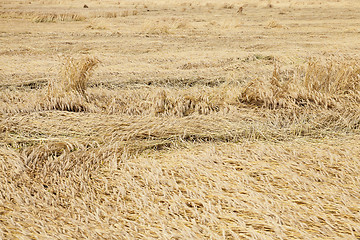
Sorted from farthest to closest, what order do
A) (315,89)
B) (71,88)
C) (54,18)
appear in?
(54,18) < (315,89) < (71,88)

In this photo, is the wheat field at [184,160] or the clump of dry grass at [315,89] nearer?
the wheat field at [184,160]

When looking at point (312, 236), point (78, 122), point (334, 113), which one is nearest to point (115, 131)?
point (78, 122)

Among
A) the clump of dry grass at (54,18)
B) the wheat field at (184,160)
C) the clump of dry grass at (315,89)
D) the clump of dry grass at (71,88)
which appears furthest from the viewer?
the clump of dry grass at (54,18)

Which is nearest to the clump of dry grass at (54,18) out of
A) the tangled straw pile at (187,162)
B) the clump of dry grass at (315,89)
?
the tangled straw pile at (187,162)

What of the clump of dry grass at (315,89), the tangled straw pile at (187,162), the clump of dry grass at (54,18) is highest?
the clump of dry grass at (54,18)

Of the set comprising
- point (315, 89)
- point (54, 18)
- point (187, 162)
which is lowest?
point (187, 162)

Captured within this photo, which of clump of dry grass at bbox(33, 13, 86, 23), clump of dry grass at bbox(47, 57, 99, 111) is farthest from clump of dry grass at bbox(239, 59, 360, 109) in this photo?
clump of dry grass at bbox(33, 13, 86, 23)

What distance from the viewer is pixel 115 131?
10.1 feet

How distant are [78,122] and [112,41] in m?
7.04

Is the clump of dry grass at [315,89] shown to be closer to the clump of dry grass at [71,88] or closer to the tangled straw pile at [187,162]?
the tangled straw pile at [187,162]

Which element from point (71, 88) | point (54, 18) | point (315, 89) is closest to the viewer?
point (71, 88)

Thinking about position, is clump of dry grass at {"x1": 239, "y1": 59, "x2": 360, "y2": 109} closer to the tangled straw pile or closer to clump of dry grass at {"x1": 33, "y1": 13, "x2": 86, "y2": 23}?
the tangled straw pile

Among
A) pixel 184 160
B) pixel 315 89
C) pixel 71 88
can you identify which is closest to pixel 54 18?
pixel 71 88

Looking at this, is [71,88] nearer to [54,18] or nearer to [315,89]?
[315,89]
